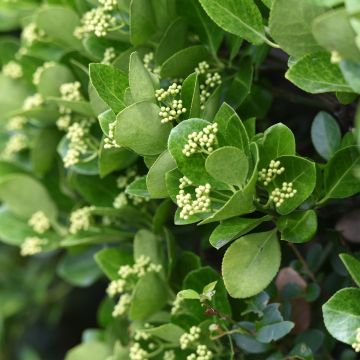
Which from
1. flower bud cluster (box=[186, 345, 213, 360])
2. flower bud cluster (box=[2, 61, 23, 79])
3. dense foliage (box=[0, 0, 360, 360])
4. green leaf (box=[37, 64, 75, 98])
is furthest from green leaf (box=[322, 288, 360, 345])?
flower bud cluster (box=[2, 61, 23, 79])

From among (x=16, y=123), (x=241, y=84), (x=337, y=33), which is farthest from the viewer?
(x=16, y=123)

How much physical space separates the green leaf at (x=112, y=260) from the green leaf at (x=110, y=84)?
1.09 ft

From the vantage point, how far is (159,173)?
1.02 meters

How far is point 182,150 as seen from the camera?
970mm

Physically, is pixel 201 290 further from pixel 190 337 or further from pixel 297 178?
pixel 297 178

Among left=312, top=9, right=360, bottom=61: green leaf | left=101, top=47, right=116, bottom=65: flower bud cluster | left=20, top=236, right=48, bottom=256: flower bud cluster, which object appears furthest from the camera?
left=20, top=236, right=48, bottom=256: flower bud cluster

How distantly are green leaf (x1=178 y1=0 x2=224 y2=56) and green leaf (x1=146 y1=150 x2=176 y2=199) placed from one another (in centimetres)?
24

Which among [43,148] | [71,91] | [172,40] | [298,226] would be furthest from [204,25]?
[43,148]

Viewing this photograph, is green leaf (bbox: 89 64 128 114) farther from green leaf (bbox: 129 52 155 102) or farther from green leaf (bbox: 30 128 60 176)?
green leaf (bbox: 30 128 60 176)

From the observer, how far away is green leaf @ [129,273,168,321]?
1.19 meters

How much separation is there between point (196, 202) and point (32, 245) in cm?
58

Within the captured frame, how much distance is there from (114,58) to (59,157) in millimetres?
355

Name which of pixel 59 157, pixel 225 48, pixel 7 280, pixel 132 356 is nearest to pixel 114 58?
pixel 225 48

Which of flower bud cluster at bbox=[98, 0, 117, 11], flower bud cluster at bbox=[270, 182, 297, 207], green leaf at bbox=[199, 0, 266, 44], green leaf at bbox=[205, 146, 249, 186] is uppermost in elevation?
green leaf at bbox=[199, 0, 266, 44]
